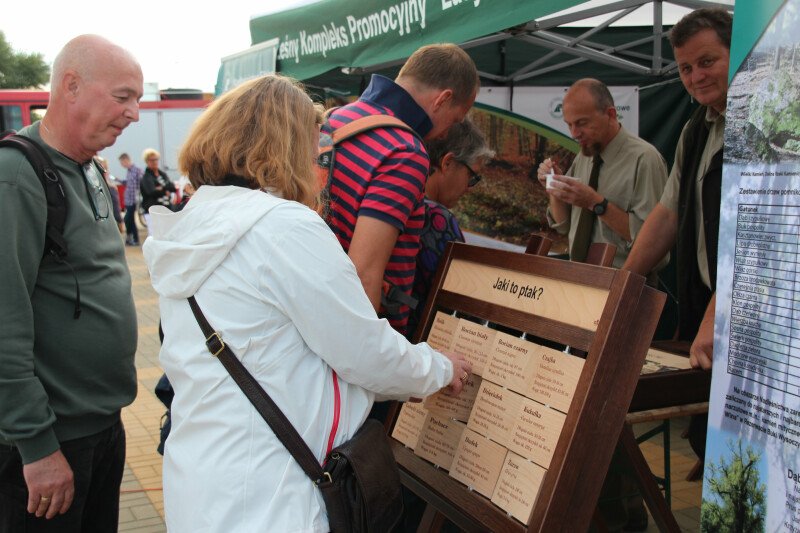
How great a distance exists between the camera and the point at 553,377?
175 centimetres

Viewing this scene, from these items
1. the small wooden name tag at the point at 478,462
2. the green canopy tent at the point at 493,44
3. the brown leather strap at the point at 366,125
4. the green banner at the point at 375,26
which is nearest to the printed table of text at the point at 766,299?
the small wooden name tag at the point at 478,462

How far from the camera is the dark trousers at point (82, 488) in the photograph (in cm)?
206

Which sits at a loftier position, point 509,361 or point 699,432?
point 509,361

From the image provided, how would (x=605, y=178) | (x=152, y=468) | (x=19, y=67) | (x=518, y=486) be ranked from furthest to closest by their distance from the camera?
(x=19, y=67) → (x=152, y=468) → (x=605, y=178) → (x=518, y=486)

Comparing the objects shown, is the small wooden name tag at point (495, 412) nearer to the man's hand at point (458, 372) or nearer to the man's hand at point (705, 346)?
the man's hand at point (458, 372)

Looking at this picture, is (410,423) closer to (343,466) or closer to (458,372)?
(458,372)

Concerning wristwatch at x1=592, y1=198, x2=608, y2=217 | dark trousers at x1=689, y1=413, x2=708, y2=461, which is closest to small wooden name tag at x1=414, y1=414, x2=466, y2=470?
dark trousers at x1=689, y1=413, x2=708, y2=461

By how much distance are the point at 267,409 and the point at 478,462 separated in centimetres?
66

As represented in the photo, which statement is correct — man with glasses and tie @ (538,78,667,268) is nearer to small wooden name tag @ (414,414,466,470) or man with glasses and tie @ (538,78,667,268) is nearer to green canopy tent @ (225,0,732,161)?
green canopy tent @ (225,0,732,161)

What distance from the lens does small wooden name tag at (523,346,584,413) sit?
1700 mm

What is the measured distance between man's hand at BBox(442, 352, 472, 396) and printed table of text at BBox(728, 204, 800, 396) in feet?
2.06

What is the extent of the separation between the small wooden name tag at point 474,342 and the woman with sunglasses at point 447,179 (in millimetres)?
380

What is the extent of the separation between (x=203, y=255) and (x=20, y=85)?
4487cm

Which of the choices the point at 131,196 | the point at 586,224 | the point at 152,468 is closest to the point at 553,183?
the point at 586,224
